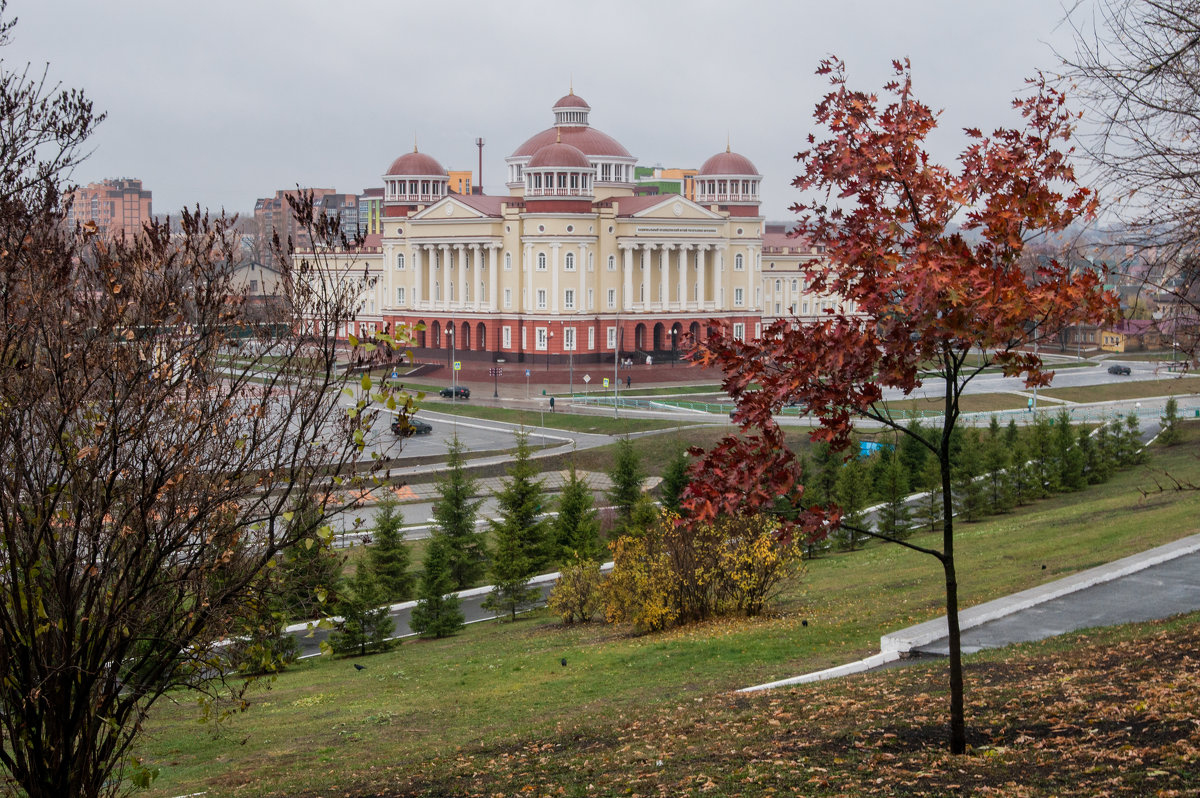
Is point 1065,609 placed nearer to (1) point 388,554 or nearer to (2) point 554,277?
(1) point 388,554

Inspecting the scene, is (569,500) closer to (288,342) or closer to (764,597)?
(764,597)

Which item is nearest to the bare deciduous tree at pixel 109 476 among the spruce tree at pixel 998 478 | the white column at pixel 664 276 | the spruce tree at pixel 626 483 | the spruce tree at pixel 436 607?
the spruce tree at pixel 436 607

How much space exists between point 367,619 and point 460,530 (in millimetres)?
6918

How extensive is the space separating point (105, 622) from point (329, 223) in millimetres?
3419

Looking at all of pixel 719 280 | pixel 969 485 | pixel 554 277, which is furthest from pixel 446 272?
pixel 969 485

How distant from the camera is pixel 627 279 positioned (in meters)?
92.4

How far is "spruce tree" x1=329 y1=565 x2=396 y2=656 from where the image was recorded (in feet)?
81.1

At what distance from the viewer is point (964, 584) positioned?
68.2ft

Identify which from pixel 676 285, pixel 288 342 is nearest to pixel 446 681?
pixel 288 342

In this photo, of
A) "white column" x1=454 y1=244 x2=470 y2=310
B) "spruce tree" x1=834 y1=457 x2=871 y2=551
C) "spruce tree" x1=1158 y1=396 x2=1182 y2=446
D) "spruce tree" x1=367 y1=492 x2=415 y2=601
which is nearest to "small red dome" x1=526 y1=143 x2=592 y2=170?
"white column" x1=454 y1=244 x2=470 y2=310

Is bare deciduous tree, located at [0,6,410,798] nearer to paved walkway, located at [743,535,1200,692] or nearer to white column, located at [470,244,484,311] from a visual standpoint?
paved walkway, located at [743,535,1200,692]

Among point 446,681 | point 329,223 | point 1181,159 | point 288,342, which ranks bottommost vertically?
point 446,681

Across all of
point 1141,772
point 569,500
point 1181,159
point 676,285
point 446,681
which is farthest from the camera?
point 676,285

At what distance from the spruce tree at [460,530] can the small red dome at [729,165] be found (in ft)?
247
